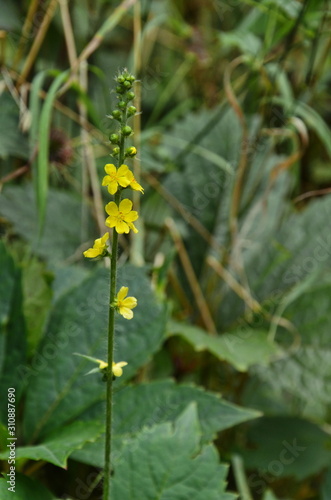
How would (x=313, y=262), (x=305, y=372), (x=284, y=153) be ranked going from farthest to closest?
(x=284, y=153) < (x=313, y=262) < (x=305, y=372)

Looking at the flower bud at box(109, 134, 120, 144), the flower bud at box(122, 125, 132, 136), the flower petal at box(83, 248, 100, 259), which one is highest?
the flower bud at box(109, 134, 120, 144)

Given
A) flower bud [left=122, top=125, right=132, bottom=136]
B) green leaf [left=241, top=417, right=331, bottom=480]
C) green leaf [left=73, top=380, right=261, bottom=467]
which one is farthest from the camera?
green leaf [left=241, top=417, right=331, bottom=480]

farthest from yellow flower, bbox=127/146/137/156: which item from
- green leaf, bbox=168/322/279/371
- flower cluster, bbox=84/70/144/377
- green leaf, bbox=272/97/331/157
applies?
green leaf, bbox=272/97/331/157

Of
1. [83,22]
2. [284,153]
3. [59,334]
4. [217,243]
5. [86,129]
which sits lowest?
[59,334]

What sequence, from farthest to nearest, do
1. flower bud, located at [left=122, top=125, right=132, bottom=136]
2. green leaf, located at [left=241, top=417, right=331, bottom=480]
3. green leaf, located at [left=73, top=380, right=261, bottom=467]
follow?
green leaf, located at [left=241, top=417, right=331, bottom=480] → green leaf, located at [left=73, top=380, right=261, bottom=467] → flower bud, located at [left=122, top=125, right=132, bottom=136]

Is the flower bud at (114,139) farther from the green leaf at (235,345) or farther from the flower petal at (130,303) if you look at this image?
the green leaf at (235,345)

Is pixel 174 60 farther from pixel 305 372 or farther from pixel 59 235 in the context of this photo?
pixel 305 372

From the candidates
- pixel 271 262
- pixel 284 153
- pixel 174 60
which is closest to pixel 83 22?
pixel 174 60

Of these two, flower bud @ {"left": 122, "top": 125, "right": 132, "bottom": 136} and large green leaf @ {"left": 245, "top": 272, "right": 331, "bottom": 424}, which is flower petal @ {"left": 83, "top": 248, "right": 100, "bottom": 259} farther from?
large green leaf @ {"left": 245, "top": 272, "right": 331, "bottom": 424}
